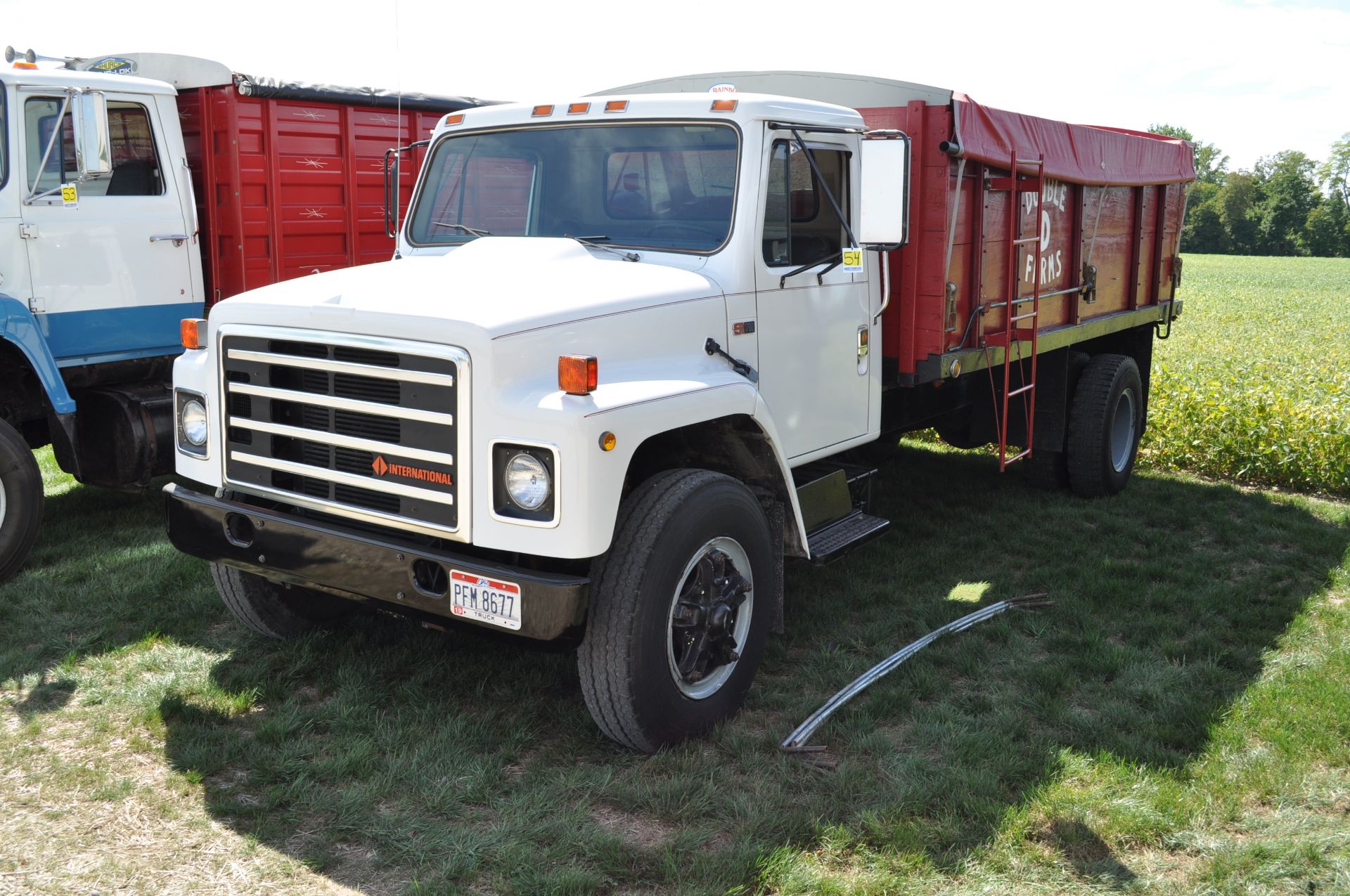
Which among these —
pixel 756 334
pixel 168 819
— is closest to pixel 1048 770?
pixel 756 334

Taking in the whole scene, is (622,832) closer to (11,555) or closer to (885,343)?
(885,343)

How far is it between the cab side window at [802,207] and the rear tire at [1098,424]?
3.52 m

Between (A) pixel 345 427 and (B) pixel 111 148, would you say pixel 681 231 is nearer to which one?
(A) pixel 345 427

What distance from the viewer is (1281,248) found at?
8931 centimetres

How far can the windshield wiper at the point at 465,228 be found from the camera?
16.8 ft

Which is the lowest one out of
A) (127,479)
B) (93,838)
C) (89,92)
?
(93,838)

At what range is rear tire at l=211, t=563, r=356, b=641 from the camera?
4973mm

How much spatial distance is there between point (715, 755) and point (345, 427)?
5.85 ft

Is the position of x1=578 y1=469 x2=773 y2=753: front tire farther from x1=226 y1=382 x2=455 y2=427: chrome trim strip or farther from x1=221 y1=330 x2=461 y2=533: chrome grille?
x1=226 y1=382 x2=455 y2=427: chrome trim strip

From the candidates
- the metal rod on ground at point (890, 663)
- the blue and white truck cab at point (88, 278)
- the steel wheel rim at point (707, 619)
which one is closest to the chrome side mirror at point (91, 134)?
the blue and white truck cab at point (88, 278)

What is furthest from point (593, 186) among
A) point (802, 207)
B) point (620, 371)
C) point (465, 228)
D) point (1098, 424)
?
point (1098, 424)

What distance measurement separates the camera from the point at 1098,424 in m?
7.88

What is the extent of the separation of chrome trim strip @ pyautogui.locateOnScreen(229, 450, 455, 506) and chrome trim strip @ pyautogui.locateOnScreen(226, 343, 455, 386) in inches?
14.1

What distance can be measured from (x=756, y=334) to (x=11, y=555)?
13.5 ft
